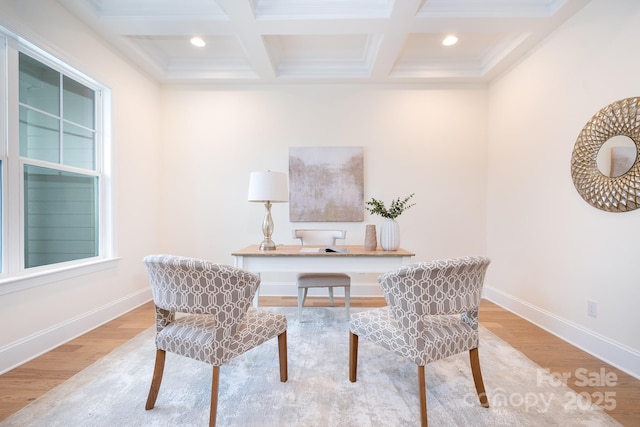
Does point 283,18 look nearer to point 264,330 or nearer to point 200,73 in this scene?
point 200,73

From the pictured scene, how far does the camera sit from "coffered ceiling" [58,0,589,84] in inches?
96.0

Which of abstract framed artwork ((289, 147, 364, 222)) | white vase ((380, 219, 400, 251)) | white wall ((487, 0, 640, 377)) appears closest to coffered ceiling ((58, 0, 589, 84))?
white wall ((487, 0, 640, 377))

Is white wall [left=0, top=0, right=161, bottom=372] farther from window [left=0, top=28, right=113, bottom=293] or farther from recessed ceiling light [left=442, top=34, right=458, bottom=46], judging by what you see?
recessed ceiling light [left=442, top=34, right=458, bottom=46]

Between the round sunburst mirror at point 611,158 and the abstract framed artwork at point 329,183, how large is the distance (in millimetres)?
2088

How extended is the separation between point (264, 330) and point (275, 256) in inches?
33.6

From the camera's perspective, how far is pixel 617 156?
1995mm

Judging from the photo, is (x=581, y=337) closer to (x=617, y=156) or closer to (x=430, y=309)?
(x=617, y=156)

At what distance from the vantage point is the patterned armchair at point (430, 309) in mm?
1341

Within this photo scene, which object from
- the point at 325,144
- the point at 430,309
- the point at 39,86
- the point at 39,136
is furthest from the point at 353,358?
the point at 39,86

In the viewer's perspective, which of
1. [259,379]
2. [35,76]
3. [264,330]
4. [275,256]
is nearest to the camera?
[264,330]

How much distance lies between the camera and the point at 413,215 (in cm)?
369

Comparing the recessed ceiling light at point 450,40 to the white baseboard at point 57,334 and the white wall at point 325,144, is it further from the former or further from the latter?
the white baseboard at point 57,334

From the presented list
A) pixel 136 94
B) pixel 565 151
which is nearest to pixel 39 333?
pixel 136 94

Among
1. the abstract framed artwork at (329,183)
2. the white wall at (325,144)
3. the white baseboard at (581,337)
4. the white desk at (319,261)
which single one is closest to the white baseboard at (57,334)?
the white wall at (325,144)
